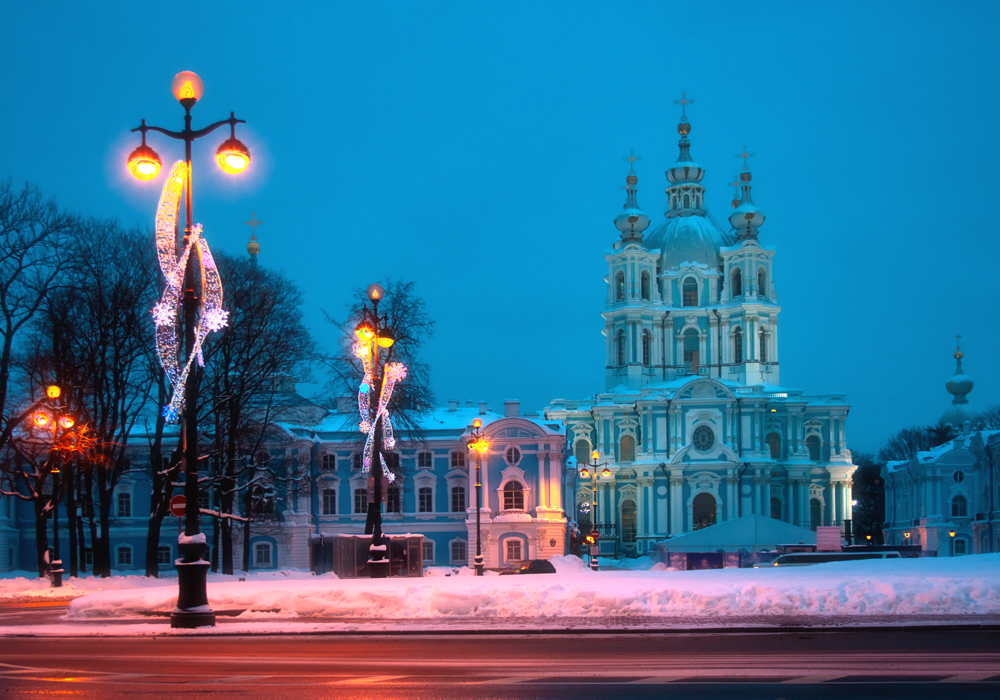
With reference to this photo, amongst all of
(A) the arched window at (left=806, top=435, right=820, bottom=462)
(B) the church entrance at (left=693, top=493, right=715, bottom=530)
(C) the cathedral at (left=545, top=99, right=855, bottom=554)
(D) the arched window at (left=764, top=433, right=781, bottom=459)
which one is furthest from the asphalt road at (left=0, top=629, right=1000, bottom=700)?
(A) the arched window at (left=806, top=435, right=820, bottom=462)

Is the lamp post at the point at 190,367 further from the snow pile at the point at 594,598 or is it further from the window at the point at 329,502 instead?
the window at the point at 329,502

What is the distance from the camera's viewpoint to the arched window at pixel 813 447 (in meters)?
86.6

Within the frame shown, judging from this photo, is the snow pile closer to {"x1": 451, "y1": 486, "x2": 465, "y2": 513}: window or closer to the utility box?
the utility box

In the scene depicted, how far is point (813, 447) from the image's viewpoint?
8681 cm

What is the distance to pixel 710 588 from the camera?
18078 millimetres

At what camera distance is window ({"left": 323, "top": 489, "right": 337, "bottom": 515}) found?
2506 inches

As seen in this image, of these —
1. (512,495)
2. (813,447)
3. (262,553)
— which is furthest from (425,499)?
(813,447)

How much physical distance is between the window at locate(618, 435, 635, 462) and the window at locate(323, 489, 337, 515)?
98.8 ft

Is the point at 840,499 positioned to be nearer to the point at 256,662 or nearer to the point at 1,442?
the point at 1,442

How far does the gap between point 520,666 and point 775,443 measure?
3058 inches

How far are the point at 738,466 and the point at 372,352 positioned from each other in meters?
59.9

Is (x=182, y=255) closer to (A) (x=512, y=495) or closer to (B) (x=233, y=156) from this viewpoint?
(B) (x=233, y=156)

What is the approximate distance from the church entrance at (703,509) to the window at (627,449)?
22.3 feet

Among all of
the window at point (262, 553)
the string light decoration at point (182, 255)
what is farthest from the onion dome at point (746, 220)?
the string light decoration at point (182, 255)
